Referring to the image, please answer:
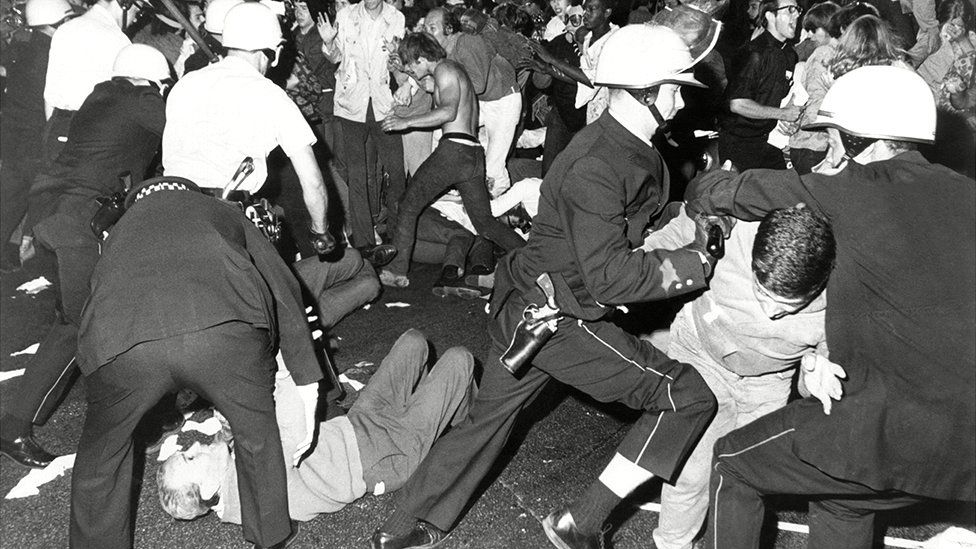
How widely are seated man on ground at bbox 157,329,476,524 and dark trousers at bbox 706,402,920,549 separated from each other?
4.37 feet

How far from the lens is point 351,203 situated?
716 centimetres

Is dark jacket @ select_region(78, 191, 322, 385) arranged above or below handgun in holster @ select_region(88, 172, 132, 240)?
above

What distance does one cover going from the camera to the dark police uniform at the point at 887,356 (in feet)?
7.59

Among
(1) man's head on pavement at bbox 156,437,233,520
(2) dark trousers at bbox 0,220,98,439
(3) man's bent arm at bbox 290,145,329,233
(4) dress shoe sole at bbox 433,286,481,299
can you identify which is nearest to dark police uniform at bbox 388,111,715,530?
(1) man's head on pavement at bbox 156,437,233,520

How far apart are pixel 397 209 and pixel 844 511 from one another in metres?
4.92

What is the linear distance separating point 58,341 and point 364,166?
12.3 feet

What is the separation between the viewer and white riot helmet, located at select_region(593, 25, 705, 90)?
9.23 feet

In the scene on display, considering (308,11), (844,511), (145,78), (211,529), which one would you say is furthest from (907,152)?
(308,11)

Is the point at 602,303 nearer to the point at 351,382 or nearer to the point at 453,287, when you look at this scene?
the point at 351,382

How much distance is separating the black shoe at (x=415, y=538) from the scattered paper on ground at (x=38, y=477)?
173cm

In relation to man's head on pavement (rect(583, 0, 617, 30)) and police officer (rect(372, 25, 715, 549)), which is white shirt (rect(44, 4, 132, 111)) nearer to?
police officer (rect(372, 25, 715, 549))

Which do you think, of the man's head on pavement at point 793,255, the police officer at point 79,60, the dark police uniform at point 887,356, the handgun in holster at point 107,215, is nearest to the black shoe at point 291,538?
the handgun in holster at point 107,215

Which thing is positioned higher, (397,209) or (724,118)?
(724,118)

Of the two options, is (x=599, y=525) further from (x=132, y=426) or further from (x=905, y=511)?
(x=132, y=426)
